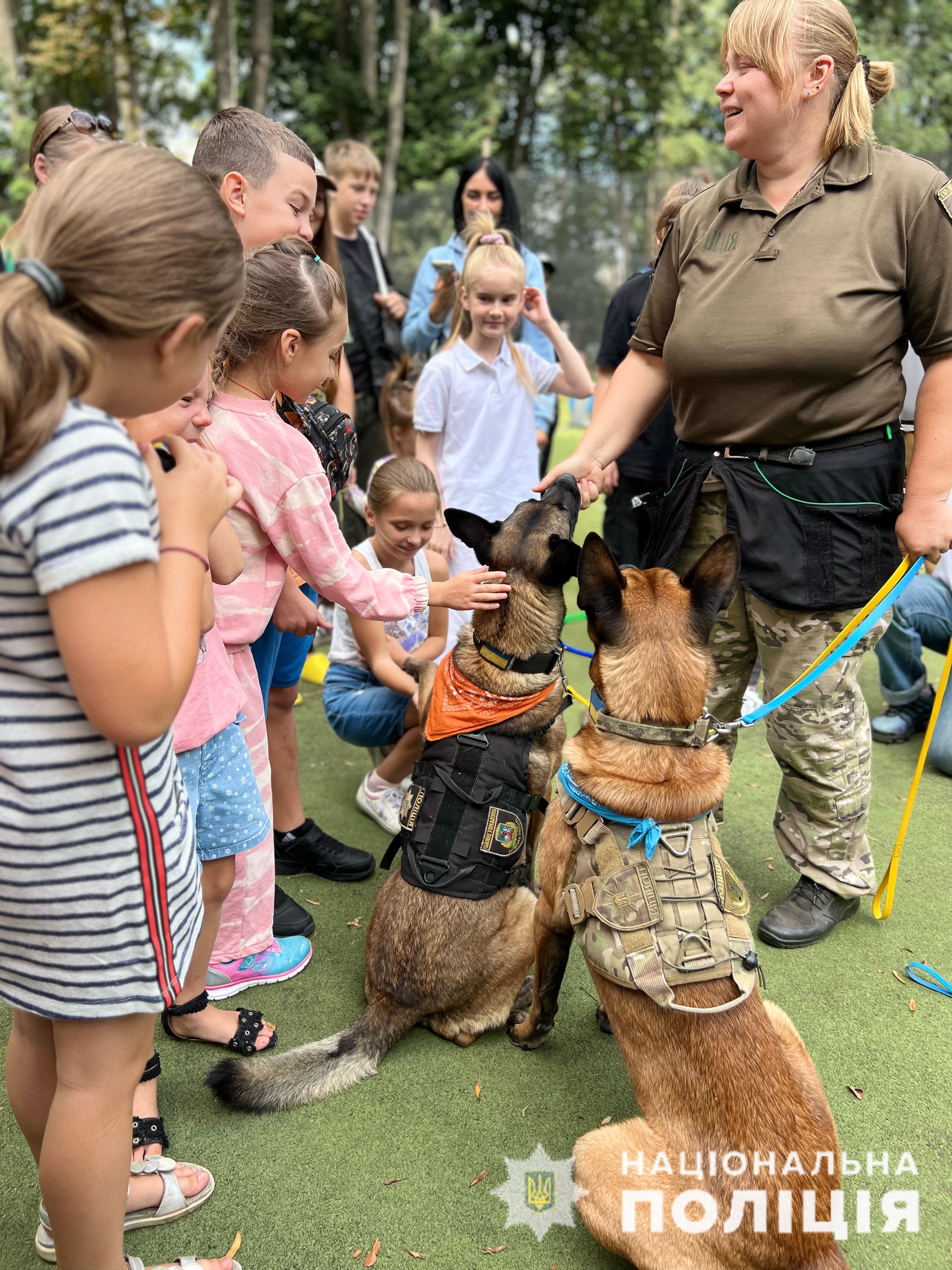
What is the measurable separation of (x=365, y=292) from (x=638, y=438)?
265 centimetres

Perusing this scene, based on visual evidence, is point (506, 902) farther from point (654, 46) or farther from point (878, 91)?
point (654, 46)

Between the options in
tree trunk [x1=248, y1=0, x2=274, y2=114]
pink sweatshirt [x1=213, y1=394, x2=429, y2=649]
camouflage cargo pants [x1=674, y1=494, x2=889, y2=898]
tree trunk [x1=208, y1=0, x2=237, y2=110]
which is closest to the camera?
pink sweatshirt [x1=213, y1=394, x2=429, y2=649]

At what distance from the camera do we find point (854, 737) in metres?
3.27

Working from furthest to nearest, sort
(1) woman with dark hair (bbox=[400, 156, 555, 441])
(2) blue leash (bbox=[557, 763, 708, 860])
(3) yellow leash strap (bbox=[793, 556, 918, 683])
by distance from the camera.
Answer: (1) woman with dark hair (bbox=[400, 156, 555, 441])
(3) yellow leash strap (bbox=[793, 556, 918, 683])
(2) blue leash (bbox=[557, 763, 708, 860])

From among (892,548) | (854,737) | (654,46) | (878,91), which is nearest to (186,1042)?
(854,737)

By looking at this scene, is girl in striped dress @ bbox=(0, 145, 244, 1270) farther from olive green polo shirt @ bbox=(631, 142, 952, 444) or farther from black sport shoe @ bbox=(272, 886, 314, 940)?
olive green polo shirt @ bbox=(631, 142, 952, 444)

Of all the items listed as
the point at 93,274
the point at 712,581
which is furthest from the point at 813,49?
the point at 93,274

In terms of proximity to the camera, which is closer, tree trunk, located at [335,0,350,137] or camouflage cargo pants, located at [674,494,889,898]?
camouflage cargo pants, located at [674,494,889,898]

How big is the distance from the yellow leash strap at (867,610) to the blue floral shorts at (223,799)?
1.74 meters

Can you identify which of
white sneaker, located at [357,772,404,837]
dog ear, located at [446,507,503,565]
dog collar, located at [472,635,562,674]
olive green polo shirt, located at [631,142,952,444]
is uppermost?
olive green polo shirt, located at [631,142,952,444]

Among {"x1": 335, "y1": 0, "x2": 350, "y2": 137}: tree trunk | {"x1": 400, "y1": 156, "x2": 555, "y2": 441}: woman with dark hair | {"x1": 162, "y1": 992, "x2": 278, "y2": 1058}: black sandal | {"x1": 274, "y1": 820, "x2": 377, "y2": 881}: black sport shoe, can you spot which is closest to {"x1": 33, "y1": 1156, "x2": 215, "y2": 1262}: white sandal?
{"x1": 162, "y1": 992, "x2": 278, "y2": 1058}: black sandal

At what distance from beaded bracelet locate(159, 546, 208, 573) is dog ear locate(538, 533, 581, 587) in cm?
164

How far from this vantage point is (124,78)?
2381 cm

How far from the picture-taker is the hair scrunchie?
4.17ft
